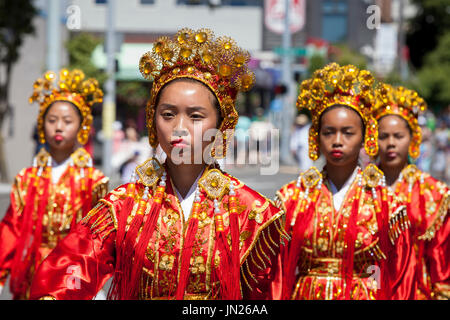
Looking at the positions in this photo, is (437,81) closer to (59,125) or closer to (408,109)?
(408,109)

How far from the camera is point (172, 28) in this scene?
2183 cm

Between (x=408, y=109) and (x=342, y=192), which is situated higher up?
(x=408, y=109)

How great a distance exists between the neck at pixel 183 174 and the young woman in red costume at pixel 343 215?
1.25 meters

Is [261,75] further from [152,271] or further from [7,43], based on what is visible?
[152,271]

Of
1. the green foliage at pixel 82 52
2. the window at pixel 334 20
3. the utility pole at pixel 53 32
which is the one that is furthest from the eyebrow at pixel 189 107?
the window at pixel 334 20

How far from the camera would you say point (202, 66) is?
3.52m

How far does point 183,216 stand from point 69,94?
2914 mm

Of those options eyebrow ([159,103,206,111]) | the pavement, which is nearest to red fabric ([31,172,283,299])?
eyebrow ([159,103,206,111])

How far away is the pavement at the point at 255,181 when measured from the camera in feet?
32.8

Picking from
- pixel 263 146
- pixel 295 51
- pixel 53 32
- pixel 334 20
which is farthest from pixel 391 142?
pixel 334 20

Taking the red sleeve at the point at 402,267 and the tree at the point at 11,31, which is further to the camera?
the tree at the point at 11,31

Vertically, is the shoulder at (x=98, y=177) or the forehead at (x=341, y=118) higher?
the forehead at (x=341, y=118)

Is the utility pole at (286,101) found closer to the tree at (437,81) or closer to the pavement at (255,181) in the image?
the pavement at (255,181)
